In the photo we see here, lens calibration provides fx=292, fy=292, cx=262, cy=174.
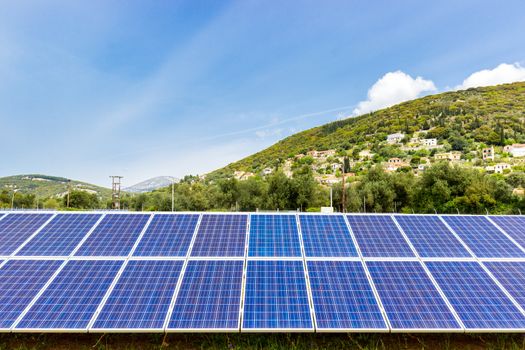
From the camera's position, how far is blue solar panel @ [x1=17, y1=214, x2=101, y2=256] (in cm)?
1079

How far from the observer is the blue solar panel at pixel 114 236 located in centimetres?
1067

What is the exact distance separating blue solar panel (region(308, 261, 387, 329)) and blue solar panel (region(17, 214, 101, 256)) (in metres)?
9.01

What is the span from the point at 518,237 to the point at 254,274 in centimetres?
1091

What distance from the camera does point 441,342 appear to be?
8852mm

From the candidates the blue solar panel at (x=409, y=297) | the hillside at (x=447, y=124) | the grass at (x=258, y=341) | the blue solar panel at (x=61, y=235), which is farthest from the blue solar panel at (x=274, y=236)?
the hillside at (x=447, y=124)

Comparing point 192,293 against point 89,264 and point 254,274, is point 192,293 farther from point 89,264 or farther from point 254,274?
point 89,264

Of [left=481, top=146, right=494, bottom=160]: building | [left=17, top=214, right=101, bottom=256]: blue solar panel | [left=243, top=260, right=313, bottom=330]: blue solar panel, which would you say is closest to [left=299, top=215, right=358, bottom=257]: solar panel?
[left=243, top=260, right=313, bottom=330]: blue solar panel

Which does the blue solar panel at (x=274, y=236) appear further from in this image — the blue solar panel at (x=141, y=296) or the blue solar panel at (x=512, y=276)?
the blue solar panel at (x=512, y=276)

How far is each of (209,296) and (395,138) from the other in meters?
159

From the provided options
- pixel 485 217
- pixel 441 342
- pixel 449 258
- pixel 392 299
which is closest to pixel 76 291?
pixel 392 299

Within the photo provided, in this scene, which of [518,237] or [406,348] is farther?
[518,237]

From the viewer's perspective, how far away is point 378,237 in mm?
11492

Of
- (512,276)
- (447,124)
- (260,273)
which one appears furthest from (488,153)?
(260,273)

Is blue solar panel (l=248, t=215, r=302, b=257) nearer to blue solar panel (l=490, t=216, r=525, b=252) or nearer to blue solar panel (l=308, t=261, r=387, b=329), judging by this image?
blue solar panel (l=308, t=261, r=387, b=329)
